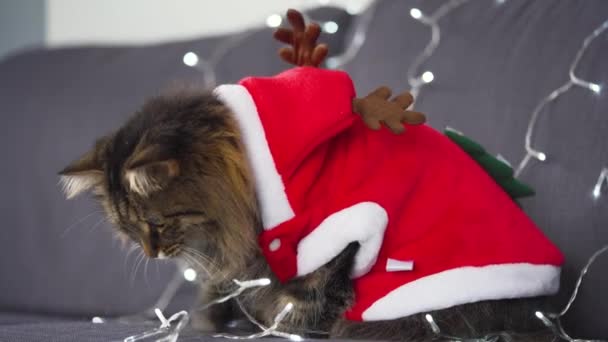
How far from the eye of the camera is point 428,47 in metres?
1.55

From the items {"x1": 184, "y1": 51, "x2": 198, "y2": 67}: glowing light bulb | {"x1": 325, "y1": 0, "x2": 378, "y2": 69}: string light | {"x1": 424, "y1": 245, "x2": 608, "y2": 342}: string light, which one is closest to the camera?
{"x1": 424, "y1": 245, "x2": 608, "y2": 342}: string light

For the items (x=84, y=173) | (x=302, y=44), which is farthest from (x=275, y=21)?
(x=84, y=173)

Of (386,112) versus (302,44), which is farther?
(302,44)

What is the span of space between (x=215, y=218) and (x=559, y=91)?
0.69 meters

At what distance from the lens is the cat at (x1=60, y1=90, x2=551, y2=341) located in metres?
1.09

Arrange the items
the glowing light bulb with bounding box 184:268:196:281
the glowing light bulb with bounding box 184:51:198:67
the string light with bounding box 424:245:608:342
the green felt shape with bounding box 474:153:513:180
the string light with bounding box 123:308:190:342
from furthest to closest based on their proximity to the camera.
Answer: the glowing light bulb with bounding box 184:51:198:67 < the glowing light bulb with bounding box 184:268:196:281 < the green felt shape with bounding box 474:153:513:180 < the string light with bounding box 424:245:608:342 < the string light with bounding box 123:308:190:342

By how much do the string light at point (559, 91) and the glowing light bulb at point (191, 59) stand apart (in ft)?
2.80

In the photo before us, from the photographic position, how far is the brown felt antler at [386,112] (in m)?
1.11

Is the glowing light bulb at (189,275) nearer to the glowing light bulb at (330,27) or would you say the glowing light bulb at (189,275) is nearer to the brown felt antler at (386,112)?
the brown felt antler at (386,112)

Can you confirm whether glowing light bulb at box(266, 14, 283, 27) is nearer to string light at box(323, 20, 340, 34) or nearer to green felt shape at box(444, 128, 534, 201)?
string light at box(323, 20, 340, 34)

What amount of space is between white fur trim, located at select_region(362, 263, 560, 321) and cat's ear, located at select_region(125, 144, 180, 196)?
1.23 feet

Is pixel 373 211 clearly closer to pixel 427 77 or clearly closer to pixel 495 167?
pixel 495 167

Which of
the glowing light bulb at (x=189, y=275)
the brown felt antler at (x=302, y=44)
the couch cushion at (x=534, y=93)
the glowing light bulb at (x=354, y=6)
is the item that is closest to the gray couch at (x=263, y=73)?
the couch cushion at (x=534, y=93)

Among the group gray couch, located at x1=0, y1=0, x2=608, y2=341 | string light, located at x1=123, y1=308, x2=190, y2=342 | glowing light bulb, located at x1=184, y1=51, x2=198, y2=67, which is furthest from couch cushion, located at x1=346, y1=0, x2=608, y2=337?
string light, located at x1=123, y1=308, x2=190, y2=342
